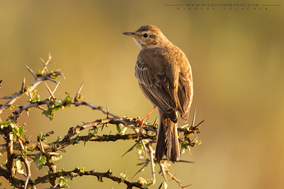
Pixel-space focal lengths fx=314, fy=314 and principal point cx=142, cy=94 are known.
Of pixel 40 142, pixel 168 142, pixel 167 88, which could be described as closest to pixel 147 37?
pixel 167 88

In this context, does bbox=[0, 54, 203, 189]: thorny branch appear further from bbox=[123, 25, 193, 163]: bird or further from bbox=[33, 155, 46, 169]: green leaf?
bbox=[123, 25, 193, 163]: bird

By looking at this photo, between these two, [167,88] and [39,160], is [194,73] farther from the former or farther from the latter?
[39,160]

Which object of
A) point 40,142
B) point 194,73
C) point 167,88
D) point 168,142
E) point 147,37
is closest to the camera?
point 40,142

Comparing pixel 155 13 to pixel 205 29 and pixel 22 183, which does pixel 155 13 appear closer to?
pixel 205 29

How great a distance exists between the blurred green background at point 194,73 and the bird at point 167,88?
5.13ft

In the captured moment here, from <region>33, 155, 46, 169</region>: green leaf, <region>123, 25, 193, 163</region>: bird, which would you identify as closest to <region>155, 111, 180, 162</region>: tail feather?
<region>123, 25, 193, 163</region>: bird

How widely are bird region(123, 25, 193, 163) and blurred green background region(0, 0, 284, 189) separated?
1564 mm

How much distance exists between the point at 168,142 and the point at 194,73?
13.7 ft

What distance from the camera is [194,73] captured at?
23.6 feet

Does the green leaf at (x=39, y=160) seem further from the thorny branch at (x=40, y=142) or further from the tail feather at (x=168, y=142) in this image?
the tail feather at (x=168, y=142)

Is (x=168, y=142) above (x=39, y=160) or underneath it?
above

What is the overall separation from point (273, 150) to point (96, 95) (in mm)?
3944

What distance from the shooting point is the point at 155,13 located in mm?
7715

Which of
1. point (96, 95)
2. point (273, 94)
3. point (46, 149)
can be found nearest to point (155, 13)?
point (96, 95)
